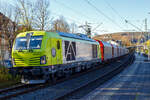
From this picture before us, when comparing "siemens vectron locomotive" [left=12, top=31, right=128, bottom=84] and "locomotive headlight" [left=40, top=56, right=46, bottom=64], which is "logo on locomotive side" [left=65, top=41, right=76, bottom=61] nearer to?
"siemens vectron locomotive" [left=12, top=31, right=128, bottom=84]

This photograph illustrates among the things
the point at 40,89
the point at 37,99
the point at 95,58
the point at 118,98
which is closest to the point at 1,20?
the point at 95,58

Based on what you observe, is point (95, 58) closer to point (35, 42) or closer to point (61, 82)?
point (61, 82)

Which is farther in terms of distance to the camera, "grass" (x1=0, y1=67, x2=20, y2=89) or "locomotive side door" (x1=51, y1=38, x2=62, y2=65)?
"grass" (x1=0, y1=67, x2=20, y2=89)

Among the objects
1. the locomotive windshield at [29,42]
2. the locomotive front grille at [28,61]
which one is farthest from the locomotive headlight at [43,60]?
the locomotive windshield at [29,42]

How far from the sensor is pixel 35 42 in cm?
→ 1095

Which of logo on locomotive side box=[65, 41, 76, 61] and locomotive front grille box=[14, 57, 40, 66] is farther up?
logo on locomotive side box=[65, 41, 76, 61]

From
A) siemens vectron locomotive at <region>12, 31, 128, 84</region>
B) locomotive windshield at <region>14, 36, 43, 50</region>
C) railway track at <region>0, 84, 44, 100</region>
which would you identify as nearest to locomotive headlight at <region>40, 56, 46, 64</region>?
siemens vectron locomotive at <region>12, 31, 128, 84</region>

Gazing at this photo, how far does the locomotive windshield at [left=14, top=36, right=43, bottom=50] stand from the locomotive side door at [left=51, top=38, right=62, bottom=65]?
2.99 ft

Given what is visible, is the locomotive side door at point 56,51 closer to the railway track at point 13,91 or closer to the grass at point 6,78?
the railway track at point 13,91

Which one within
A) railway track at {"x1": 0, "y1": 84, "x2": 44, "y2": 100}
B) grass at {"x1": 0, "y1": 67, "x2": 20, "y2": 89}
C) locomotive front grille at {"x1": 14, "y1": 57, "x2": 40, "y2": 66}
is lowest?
railway track at {"x1": 0, "y1": 84, "x2": 44, "y2": 100}

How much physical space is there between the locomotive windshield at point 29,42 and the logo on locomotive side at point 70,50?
270 cm

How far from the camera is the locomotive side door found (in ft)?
37.1

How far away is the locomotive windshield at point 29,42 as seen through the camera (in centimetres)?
1083

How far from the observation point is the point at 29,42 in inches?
437
